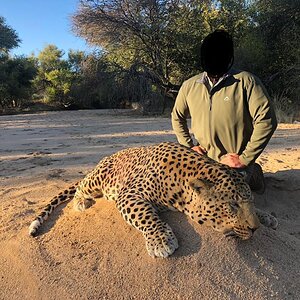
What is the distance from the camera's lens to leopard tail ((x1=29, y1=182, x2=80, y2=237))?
359 cm

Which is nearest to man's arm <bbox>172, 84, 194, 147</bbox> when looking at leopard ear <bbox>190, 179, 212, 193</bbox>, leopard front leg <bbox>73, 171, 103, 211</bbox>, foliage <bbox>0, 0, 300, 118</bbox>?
leopard front leg <bbox>73, 171, 103, 211</bbox>

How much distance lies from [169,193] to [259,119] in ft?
3.66

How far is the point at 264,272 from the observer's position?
9.47 feet

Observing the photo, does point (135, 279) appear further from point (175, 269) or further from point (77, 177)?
point (77, 177)

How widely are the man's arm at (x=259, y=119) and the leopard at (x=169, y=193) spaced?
548mm

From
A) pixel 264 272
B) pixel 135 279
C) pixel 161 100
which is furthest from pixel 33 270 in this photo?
pixel 161 100

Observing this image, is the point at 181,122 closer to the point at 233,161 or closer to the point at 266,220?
the point at 233,161

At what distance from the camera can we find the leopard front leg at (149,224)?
2863 millimetres

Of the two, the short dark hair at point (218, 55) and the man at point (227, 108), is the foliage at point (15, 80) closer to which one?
the man at point (227, 108)

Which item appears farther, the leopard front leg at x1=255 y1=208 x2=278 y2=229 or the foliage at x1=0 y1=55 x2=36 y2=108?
the foliage at x1=0 y1=55 x2=36 y2=108

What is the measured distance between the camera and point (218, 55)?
12.2 feet

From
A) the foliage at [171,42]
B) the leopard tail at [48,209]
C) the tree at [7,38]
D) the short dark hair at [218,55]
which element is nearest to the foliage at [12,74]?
the tree at [7,38]

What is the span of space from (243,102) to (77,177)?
3088mm

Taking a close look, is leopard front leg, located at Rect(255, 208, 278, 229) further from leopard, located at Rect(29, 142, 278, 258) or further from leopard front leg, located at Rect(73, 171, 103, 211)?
leopard front leg, located at Rect(73, 171, 103, 211)
